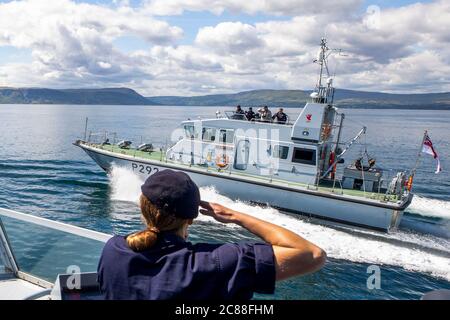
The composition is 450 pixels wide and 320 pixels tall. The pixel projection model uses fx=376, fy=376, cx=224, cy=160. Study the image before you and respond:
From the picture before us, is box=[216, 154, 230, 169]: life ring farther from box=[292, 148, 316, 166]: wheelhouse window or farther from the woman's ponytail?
the woman's ponytail

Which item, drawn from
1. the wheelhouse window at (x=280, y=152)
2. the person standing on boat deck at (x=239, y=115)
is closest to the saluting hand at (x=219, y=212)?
the wheelhouse window at (x=280, y=152)

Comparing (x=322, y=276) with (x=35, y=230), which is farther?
(x=322, y=276)

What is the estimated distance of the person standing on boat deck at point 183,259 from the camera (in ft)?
5.79

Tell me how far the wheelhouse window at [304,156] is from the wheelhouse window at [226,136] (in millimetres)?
3113

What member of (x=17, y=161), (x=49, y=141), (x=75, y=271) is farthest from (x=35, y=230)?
(x=49, y=141)

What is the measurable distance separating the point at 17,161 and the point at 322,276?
24.8 m

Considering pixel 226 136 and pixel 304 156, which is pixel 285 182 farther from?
pixel 226 136
